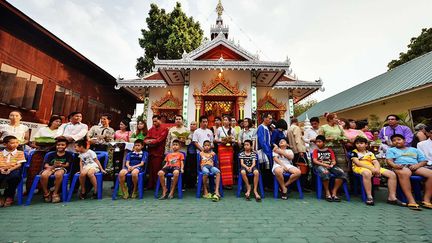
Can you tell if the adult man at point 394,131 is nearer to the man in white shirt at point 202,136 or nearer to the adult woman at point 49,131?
the man in white shirt at point 202,136

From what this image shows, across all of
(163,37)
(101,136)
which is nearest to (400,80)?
(101,136)

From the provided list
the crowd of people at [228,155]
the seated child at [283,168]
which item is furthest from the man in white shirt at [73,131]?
the seated child at [283,168]

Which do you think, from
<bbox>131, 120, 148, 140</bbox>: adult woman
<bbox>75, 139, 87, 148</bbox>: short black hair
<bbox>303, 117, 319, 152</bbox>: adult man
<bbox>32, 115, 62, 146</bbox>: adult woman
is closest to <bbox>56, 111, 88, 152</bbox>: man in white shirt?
<bbox>32, 115, 62, 146</bbox>: adult woman

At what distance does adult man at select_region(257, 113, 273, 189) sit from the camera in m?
4.18

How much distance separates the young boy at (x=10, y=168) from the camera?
10.4 feet

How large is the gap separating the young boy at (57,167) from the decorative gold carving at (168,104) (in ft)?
18.7

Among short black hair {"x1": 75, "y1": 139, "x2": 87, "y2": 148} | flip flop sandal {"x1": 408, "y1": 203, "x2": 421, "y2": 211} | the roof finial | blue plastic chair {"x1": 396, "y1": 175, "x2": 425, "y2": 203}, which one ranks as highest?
the roof finial

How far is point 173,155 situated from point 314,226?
9.02 feet

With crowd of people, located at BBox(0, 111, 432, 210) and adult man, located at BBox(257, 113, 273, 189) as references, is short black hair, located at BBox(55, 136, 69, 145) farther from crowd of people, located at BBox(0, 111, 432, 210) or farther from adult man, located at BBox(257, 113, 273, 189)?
adult man, located at BBox(257, 113, 273, 189)

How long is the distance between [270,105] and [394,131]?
5.27m

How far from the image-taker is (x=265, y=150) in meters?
4.20

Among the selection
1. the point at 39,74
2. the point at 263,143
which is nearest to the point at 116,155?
the point at 263,143

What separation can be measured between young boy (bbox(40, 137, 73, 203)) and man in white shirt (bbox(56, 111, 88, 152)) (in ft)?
0.57

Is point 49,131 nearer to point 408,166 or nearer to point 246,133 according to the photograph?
point 246,133
